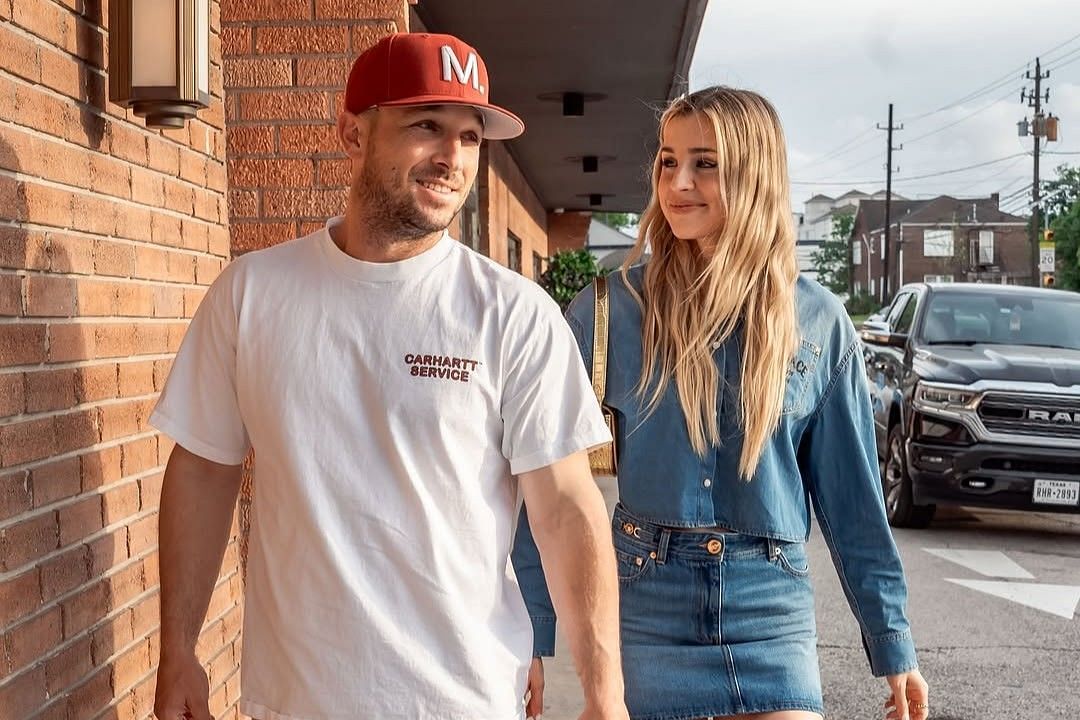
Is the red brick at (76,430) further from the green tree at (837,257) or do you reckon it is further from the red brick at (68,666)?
the green tree at (837,257)

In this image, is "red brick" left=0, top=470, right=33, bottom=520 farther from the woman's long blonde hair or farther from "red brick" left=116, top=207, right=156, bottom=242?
the woman's long blonde hair

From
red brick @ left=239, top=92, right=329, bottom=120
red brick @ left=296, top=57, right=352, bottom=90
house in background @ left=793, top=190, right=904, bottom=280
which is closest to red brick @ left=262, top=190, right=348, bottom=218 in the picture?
red brick @ left=239, top=92, right=329, bottom=120

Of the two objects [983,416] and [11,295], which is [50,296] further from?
[983,416]

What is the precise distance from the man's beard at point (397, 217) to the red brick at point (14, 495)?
2.79ft

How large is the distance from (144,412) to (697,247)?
57.1 inches

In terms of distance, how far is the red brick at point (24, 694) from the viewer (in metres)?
2.46

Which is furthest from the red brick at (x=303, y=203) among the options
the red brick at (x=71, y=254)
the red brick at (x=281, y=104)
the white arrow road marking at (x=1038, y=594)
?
the white arrow road marking at (x=1038, y=594)

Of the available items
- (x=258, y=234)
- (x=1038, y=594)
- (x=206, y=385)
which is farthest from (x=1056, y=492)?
(x=206, y=385)

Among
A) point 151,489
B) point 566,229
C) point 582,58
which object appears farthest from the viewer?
point 566,229

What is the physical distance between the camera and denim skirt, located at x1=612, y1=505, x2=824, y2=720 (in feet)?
9.09

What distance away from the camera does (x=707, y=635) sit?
9.13 feet

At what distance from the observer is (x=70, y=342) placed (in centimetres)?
282

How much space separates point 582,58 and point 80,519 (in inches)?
300

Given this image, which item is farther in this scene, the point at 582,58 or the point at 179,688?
the point at 582,58
